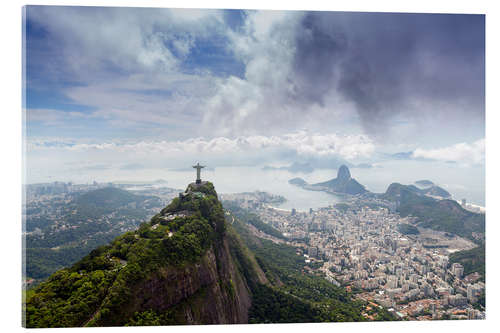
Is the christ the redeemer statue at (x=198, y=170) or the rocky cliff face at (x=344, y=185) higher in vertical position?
the christ the redeemer statue at (x=198, y=170)

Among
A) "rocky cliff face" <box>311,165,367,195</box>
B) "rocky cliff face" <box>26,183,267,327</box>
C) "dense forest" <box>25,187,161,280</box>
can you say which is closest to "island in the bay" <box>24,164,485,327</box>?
"rocky cliff face" <box>26,183,267,327</box>

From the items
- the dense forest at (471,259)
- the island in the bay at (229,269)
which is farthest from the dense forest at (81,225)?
the dense forest at (471,259)

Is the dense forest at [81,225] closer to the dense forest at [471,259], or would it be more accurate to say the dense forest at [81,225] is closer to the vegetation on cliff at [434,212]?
the dense forest at [471,259]

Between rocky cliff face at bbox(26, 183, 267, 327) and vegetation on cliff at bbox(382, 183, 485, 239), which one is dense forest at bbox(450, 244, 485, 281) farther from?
rocky cliff face at bbox(26, 183, 267, 327)

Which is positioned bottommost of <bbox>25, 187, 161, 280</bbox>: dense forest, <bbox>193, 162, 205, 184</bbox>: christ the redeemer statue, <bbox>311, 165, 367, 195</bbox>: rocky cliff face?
<bbox>25, 187, 161, 280</bbox>: dense forest

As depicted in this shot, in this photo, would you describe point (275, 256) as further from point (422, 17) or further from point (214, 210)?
point (422, 17)

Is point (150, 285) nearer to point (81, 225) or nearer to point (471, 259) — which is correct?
point (471, 259)

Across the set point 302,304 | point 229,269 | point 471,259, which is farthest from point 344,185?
point 229,269
